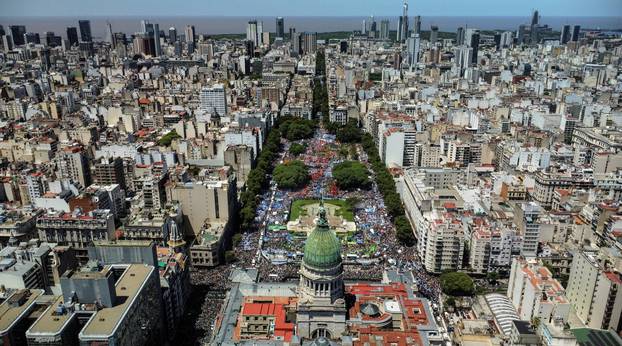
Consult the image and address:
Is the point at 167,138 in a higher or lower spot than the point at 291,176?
higher

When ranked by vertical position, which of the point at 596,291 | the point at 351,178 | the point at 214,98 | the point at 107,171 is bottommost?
the point at 351,178

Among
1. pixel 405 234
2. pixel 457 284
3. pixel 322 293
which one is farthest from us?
pixel 405 234

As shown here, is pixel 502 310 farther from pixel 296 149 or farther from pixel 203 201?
pixel 296 149

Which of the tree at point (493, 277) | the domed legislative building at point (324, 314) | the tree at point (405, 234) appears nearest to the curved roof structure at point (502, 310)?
the tree at point (493, 277)

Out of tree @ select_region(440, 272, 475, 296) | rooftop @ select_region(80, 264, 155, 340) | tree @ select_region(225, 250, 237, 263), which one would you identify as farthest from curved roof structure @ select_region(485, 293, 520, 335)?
rooftop @ select_region(80, 264, 155, 340)

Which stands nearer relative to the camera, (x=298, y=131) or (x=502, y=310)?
(x=502, y=310)

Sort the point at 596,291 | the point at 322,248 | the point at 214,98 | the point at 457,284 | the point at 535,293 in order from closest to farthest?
the point at 322,248 < the point at 535,293 < the point at 596,291 < the point at 457,284 < the point at 214,98

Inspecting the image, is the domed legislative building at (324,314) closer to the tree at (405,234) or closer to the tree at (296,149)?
the tree at (405,234)

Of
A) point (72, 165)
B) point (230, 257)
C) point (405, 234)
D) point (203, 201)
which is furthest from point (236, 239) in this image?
point (72, 165)
